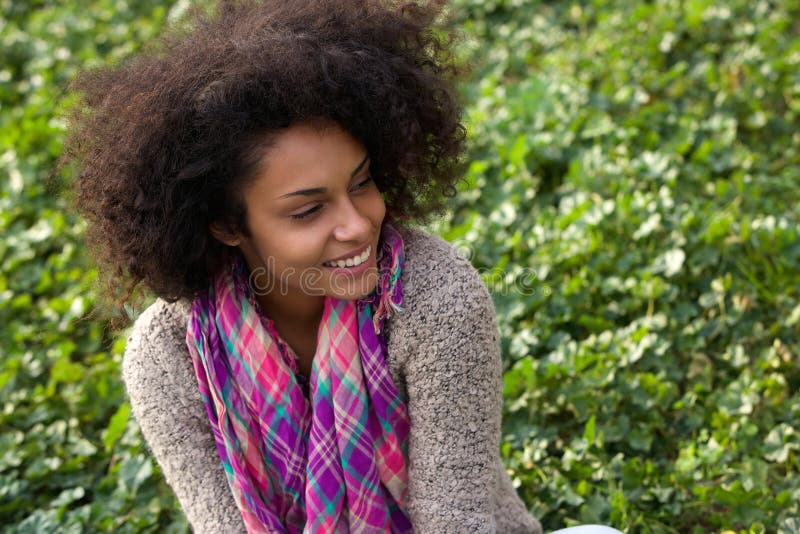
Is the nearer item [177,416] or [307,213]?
[307,213]

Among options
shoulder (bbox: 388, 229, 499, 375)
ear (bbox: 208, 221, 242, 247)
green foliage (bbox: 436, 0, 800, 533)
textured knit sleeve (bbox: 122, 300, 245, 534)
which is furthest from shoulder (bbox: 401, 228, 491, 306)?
green foliage (bbox: 436, 0, 800, 533)

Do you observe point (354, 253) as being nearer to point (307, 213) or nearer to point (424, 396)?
point (307, 213)

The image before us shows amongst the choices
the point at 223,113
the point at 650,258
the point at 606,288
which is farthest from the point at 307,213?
the point at 650,258

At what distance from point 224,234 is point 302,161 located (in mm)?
247

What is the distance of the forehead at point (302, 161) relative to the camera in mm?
1533

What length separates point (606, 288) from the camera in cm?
268

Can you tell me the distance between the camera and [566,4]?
4406 mm

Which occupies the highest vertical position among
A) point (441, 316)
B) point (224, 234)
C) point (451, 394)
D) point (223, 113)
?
point (223, 113)

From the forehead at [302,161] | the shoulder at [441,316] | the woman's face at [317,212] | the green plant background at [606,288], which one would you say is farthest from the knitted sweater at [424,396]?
the green plant background at [606,288]

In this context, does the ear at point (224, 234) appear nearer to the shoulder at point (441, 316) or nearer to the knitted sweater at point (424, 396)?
the knitted sweater at point (424, 396)

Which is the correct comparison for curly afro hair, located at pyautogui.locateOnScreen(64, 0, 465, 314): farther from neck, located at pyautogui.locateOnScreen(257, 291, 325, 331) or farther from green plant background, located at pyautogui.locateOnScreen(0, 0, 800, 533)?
green plant background, located at pyautogui.locateOnScreen(0, 0, 800, 533)

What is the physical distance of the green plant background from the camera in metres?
2.25

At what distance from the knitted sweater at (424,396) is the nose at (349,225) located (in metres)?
0.13

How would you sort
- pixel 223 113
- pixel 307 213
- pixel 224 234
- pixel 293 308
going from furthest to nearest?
pixel 293 308 < pixel 224 234 < pixel 307 213 < pixel 223 113
